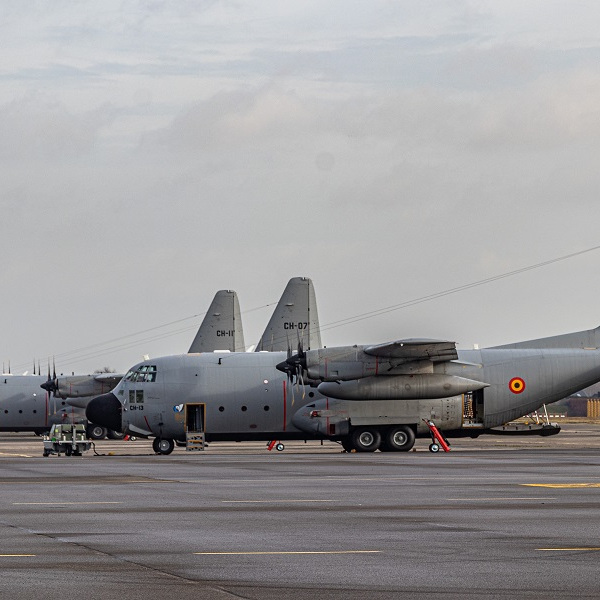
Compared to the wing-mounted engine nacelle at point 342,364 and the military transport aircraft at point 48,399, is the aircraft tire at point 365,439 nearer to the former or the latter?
the wing-mounted engine nacelle at point 342,364

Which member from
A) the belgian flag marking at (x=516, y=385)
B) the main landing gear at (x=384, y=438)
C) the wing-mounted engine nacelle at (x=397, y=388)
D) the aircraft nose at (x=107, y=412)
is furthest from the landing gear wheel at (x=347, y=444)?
the aircraft nose at (x=107, y=412)

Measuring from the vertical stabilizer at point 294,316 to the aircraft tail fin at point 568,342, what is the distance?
30.3m

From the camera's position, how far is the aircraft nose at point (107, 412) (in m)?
50.4

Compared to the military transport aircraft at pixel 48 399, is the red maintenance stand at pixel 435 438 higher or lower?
lower

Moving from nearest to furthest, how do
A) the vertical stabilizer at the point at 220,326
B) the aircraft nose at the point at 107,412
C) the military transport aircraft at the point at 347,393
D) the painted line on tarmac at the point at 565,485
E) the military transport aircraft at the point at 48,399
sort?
the painted line on tarmac at the point at 565,485 → the military transport aircraft at the point at 347,393 → the aircraft nose at the point at 107,412 → the military transport aircraft at the point at 48,399 → the vertical stabilizer at the point at 220,326

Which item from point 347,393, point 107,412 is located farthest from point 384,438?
point 107,412

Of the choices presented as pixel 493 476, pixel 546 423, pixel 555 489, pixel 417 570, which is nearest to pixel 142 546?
pixel 417 570

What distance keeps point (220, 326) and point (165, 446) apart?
3950 cm

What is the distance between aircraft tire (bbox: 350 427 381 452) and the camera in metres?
49.0

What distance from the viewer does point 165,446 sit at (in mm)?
50375

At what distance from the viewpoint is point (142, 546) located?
15219 millimetres

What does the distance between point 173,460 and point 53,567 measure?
29748 millimetres

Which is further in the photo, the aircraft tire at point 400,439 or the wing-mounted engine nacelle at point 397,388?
the aircraft tire at point 400,439

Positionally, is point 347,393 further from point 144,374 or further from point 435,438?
point 144,374
